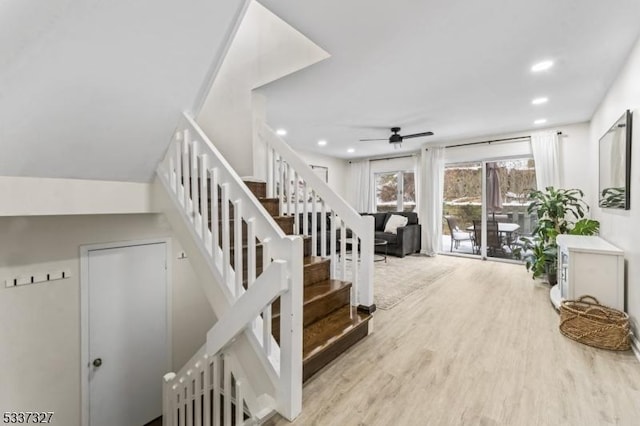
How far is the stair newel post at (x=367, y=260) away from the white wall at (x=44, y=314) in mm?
2418

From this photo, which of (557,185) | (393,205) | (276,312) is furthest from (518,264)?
(276,312)

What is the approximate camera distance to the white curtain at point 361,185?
7.61 m

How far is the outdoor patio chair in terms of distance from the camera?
5941mm

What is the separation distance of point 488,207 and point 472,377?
15.1 ft

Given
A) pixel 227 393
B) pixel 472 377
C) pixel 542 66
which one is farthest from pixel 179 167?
pixel 542 66

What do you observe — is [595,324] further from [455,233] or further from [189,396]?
[455,233]

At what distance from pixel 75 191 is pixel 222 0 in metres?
1.52

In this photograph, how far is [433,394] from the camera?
164 cm

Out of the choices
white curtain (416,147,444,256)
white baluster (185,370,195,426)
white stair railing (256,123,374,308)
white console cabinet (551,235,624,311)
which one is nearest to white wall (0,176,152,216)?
white stair railing (256,123,374,308)

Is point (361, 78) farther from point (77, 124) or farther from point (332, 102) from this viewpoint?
point (77, 124)

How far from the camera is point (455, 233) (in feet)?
19.9

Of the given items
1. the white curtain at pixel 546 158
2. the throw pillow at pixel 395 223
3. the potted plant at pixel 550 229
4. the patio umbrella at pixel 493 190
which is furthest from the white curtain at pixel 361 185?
the potted plant at pixel 550 229

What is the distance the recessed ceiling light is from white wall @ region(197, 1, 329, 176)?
82.7 inches

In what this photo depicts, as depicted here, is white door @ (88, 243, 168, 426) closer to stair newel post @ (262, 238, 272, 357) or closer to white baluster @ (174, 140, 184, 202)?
white baluster @ (174, 140, 184, 202)
